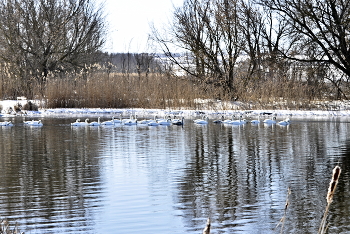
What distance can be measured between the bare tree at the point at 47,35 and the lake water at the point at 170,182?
732 inches

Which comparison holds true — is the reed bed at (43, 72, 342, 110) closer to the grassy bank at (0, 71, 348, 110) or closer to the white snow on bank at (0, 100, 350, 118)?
the grassy bank at (0, 71, 348, 110)

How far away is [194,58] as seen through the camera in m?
26.9

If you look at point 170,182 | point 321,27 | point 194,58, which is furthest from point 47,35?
point 170,182

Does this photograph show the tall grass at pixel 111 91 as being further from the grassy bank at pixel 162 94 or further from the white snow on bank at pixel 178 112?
the white snow on bank at pixel 178 112

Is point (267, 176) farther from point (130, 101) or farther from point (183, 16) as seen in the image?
point (183, 16)

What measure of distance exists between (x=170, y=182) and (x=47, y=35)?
25192 mm

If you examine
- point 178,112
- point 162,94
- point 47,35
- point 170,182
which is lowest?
point 170,182

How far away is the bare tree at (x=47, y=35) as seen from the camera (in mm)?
29203

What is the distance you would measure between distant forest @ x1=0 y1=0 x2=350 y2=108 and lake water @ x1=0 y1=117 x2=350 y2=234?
10143 millimetres

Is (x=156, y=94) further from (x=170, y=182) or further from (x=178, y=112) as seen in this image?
(x=170, y=182)

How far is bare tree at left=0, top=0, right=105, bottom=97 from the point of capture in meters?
29.2

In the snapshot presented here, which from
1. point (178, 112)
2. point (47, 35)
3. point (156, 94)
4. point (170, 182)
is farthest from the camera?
point (47, 35)

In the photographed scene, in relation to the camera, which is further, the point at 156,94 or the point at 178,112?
the point at 156,94

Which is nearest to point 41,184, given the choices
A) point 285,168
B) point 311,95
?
point 285,168
